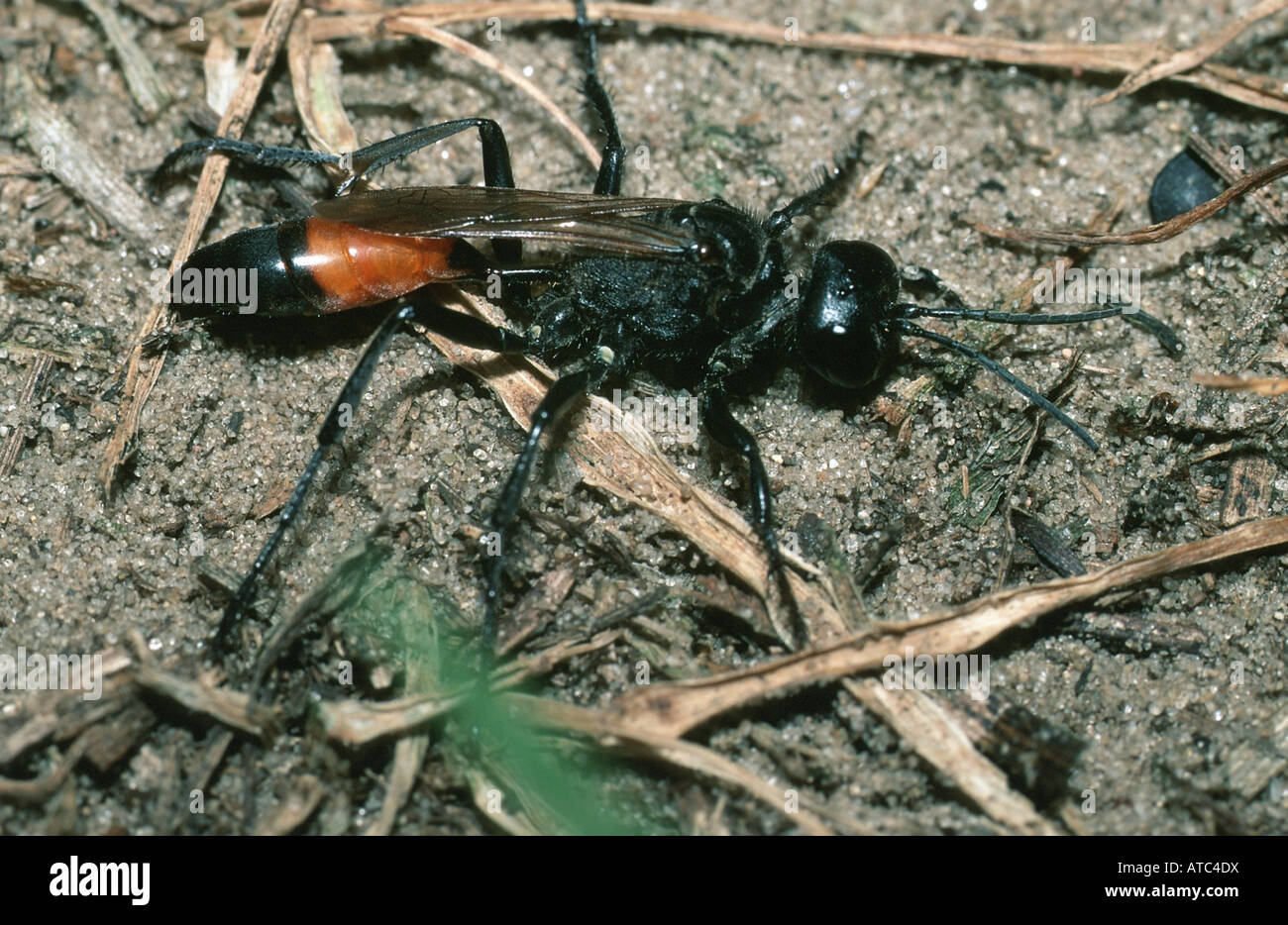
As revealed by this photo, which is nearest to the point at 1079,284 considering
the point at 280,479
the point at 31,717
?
the point at 280,479

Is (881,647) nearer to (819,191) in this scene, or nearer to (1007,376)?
(1007,376)

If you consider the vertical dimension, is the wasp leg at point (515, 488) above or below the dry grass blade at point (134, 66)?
below

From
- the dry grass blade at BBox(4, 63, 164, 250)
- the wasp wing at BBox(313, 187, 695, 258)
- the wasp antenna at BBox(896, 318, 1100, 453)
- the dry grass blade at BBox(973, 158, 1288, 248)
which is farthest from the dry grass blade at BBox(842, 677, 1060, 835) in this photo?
the dry grass blade at BBox(4, 63, 164, 250)

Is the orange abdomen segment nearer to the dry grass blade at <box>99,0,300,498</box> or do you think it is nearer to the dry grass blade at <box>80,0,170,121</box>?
the dry grass blade at <box>99,0,300,498</box>

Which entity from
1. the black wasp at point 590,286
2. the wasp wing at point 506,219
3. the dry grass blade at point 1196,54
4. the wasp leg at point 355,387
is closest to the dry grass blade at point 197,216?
the black wasp at point 590,286

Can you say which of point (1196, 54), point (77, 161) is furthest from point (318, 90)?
point (1196, 54)

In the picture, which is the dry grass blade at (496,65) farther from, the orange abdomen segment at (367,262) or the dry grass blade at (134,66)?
the dry grass blade at (134,66)

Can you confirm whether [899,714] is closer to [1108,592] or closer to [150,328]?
[1108,592]
